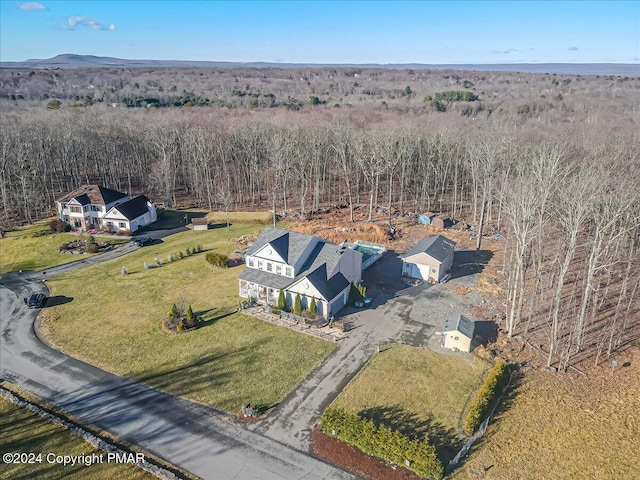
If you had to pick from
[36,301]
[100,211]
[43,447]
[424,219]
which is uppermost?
[100,211]

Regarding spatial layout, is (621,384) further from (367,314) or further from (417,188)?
(417,188)

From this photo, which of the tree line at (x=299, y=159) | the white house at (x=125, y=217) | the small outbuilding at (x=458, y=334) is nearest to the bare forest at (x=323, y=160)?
the tree line at (x=299, y=159)

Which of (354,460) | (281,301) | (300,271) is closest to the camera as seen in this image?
(354,460)

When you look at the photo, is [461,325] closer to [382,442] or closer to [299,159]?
[382,442]

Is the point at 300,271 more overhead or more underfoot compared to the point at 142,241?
more overhead

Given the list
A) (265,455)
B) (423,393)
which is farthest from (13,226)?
(423,393)

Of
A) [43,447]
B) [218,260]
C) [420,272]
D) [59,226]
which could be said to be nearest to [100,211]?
[59,226]
